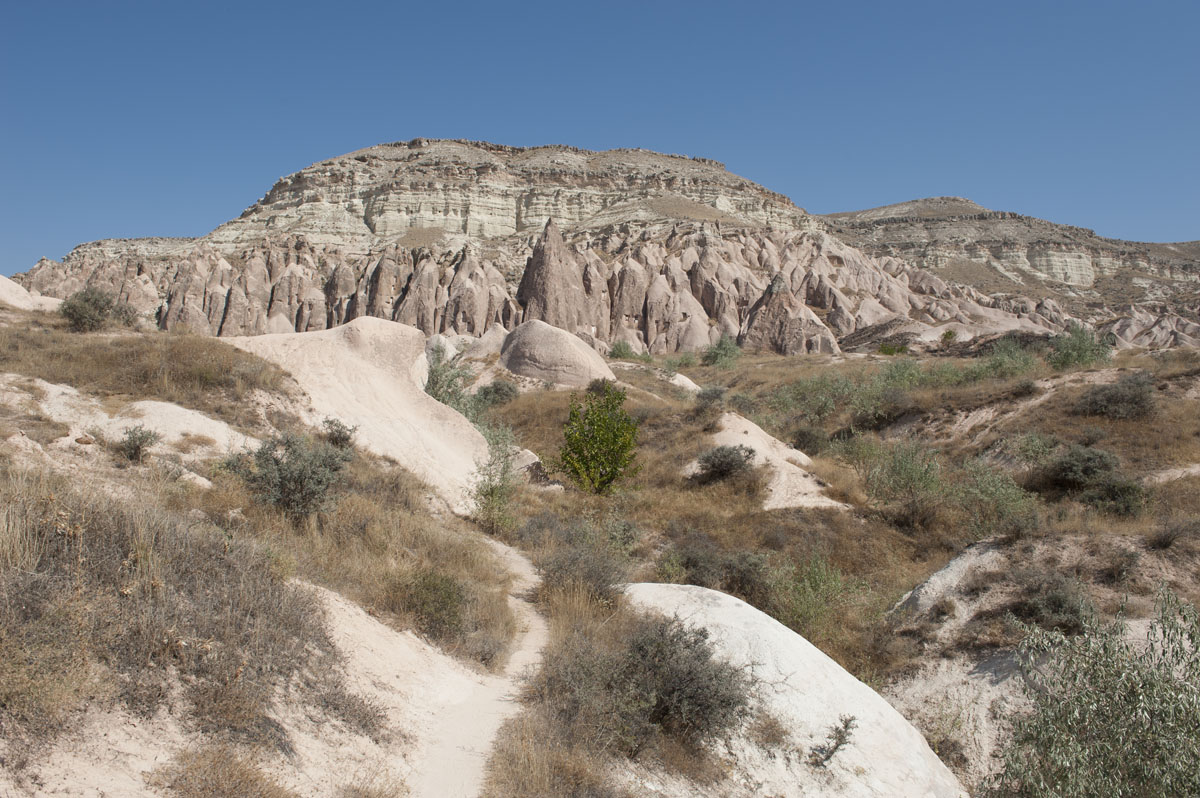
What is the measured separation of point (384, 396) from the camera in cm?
1141

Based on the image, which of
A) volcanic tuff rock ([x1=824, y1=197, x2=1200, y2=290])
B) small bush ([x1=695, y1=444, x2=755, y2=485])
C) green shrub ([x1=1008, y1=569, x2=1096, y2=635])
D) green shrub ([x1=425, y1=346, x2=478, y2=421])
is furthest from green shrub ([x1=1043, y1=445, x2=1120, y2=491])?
volcanic tuff rock ([x1=824, y1=197, x2=1200, y2=290])

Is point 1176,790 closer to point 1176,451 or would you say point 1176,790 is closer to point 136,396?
point 136,396

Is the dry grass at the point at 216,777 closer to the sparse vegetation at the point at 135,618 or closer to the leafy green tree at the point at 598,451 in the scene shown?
the sparse vegetation at the point at 135,618

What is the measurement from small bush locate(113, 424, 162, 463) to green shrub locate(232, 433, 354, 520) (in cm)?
113

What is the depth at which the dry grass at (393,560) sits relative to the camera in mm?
5207

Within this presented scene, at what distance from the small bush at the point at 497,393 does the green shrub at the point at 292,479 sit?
1332cm

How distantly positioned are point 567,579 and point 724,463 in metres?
7.53

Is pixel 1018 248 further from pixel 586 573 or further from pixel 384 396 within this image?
pixel 586 573

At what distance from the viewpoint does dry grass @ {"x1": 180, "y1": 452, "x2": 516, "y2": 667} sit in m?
5.21

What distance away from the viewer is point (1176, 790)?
323cm

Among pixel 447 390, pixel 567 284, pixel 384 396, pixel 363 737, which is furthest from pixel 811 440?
pixel 567 284

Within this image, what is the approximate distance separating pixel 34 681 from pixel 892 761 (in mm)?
4995

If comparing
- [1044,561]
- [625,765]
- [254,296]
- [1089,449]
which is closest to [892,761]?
[625,765]

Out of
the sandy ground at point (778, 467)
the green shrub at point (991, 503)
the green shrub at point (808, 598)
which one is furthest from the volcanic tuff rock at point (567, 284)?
the green shrub at point (808, 598)
